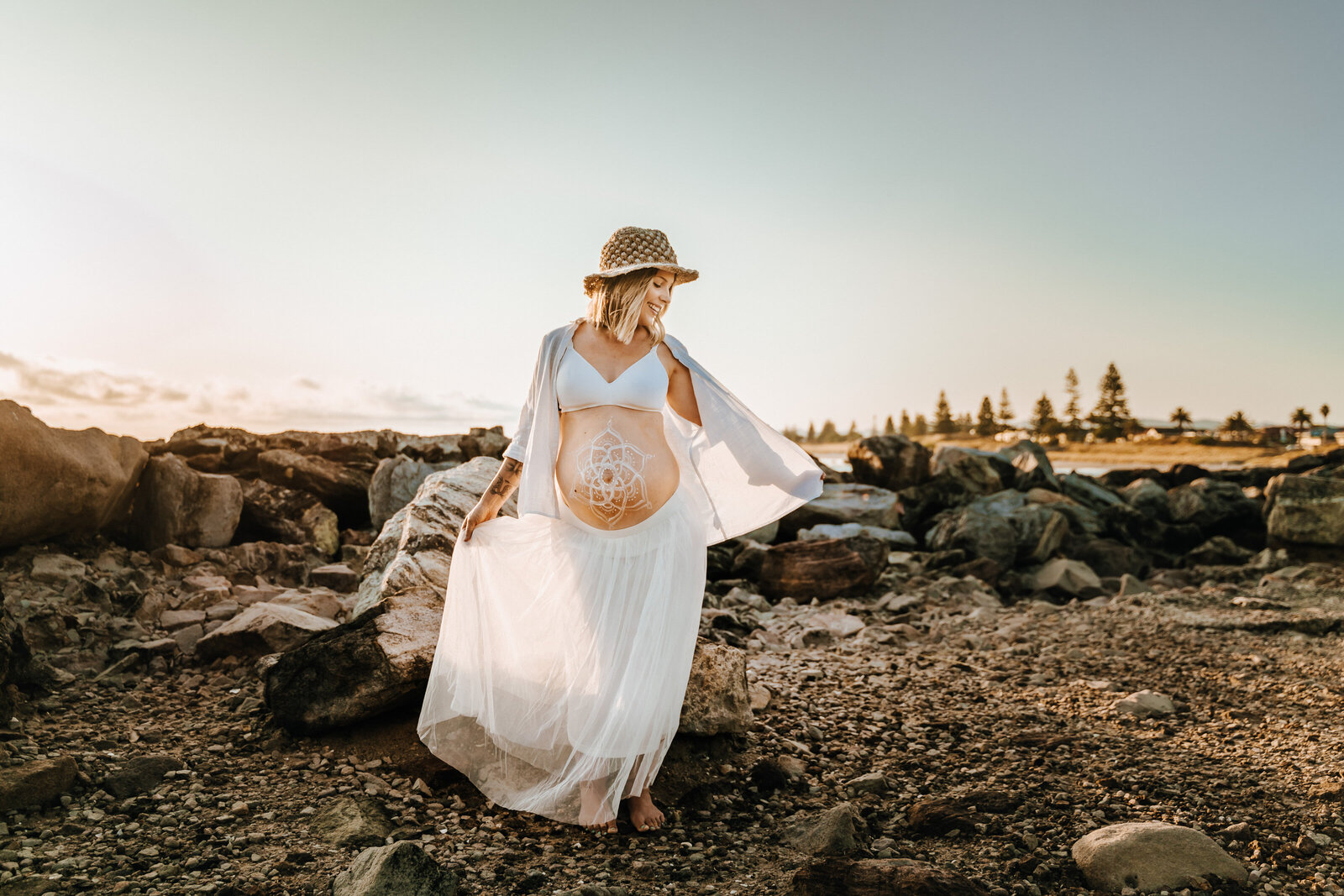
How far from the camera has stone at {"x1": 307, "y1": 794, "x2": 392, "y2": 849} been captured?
359cm

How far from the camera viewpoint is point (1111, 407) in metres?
86.2

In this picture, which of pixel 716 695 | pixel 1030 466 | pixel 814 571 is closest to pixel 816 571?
pixel 814 571

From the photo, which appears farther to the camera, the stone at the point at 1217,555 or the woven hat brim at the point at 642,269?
the stone at the point at 1217,555

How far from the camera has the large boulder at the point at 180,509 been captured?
836 centimetres

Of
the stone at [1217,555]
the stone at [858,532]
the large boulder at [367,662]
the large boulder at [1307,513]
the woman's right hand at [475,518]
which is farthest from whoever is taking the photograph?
the stone at [1217,555]

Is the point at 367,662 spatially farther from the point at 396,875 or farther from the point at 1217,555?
the point at 1217,555

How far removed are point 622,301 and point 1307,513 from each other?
50.9 ft

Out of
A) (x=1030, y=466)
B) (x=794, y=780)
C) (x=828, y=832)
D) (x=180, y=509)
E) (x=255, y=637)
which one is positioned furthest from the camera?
(x=1030, y=466)

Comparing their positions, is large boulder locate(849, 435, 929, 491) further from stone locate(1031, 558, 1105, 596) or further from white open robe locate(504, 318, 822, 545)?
white open robe locate(504, 318, 822, 545)

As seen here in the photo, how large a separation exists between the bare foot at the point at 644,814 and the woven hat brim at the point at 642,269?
8.55 feet

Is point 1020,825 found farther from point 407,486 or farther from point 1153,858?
point 407,486

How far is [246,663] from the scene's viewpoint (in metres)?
5.73

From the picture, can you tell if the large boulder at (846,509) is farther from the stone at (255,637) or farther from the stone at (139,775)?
the stone at (139,775)

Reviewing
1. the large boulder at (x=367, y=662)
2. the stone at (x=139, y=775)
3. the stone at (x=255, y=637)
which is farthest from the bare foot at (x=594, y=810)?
the stone at (x=255, y=637)
